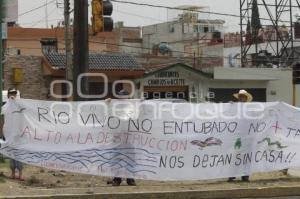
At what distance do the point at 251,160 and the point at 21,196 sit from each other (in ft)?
15.6

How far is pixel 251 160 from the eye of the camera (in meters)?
12.5

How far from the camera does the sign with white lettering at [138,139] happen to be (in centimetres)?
1146

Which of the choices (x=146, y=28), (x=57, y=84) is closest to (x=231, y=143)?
(x=57, y=84)

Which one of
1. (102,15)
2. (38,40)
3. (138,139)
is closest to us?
(138,139)

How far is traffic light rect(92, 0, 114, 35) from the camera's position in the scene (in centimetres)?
1480

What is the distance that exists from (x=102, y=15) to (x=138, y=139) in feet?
13.8

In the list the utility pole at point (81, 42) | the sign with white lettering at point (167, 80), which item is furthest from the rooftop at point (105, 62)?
the utility pole at point (81, 42)

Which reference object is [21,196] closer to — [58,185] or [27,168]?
[58,185]

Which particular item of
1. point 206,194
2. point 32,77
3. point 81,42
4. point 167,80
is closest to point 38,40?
point 167,80

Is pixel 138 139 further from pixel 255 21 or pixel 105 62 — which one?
pixel 255 21

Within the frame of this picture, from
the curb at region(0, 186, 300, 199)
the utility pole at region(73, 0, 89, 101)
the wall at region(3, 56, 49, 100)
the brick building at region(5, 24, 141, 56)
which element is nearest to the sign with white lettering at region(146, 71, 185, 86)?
the wall at region(3, 56, 49, 100)

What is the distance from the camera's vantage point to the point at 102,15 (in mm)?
14859

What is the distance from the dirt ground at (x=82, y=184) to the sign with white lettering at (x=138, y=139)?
235mm

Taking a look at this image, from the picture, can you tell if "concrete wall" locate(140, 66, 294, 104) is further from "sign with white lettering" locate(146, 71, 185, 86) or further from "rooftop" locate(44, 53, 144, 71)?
"rooftop" locate(44, 53, 144, 71)
